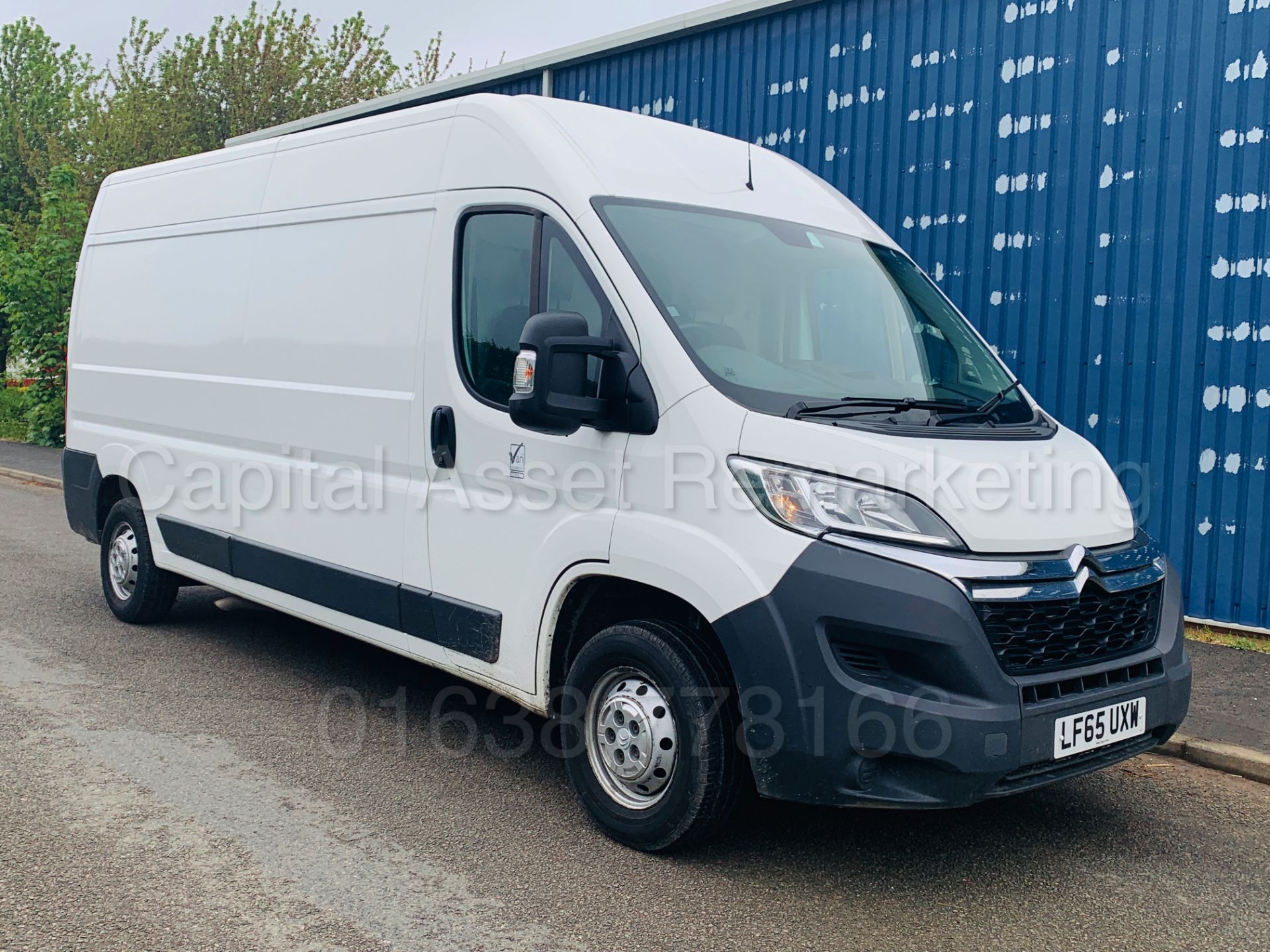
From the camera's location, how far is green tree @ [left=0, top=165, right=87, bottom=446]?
66.0ft

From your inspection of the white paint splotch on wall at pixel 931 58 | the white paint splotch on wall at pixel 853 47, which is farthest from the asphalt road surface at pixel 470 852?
the white paint splotch on wall at pixel 853 47

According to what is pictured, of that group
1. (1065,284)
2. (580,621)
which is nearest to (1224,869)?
(580,621)

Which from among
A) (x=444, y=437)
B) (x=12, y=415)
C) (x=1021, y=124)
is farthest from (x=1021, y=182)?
(x=12, y=415)

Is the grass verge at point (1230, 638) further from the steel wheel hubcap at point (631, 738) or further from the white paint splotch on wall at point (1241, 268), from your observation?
the steel wheel hubcap at point (631, 738)

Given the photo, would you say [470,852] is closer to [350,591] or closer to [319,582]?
[350,591]

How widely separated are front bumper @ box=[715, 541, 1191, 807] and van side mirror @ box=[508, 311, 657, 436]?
792mm

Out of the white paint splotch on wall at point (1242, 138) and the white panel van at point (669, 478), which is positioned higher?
the white paint splotch on wall at point (1242, 138)

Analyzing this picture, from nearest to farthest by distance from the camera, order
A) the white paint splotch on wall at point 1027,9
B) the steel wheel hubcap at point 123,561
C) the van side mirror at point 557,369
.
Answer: the van side mirror at point 557,369 → the steel wheel hubcap at point 123,561 → the white paint splotch on wall at point 1027,9

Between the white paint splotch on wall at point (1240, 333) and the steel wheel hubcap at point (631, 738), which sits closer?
the steel wheel hubcap at point (631, 738)

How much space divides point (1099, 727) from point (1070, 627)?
0.32m

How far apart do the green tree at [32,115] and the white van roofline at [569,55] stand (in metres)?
19.5

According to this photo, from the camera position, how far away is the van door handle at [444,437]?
4.60 m

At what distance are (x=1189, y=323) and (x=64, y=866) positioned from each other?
6.76m

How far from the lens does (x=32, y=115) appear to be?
39.1 meters
